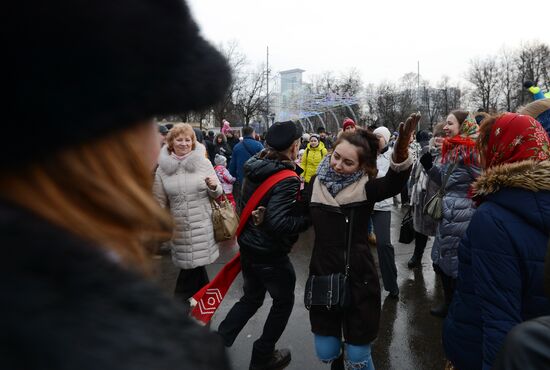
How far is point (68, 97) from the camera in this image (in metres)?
0.54

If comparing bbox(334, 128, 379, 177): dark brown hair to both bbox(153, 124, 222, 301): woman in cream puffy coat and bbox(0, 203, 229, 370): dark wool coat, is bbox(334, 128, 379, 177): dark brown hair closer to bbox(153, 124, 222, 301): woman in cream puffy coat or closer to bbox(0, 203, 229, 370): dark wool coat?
bbox(153, 124, 222, 301): woman in cream puffy coat

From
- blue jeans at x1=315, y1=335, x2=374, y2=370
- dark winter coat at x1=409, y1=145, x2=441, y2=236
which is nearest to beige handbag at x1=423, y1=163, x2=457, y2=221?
dark winter coat at x1=409, y1=145, x2=441, y2=236

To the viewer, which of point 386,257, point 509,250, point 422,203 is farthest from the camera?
point 422,203

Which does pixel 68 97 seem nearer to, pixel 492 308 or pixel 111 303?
pixel 111 303

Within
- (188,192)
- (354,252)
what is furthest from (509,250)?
(188,192)

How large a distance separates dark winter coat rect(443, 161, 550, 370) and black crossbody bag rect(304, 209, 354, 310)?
32.7 inches

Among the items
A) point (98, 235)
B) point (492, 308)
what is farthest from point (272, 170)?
point (98, 235)

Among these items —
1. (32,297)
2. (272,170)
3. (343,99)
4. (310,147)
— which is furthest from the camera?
(343,99)

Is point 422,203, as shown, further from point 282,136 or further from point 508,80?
point 508,80

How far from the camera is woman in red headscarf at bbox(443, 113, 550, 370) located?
1761 mm

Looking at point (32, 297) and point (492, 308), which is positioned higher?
point (32, 297)

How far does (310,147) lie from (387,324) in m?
5.09

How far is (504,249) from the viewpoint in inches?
70.1

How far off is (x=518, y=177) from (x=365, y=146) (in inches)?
43.9
